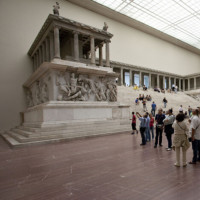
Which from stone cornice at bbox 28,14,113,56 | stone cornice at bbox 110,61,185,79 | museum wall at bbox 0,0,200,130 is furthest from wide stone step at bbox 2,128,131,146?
stone cornice at bbox 110,61,185,79

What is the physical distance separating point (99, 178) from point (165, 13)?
112ft

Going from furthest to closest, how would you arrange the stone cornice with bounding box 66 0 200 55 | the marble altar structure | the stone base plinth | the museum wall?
the stone cornice with bounding box 66 0 200 55 < the museum wall < the marble altar structure < the stone base plinth

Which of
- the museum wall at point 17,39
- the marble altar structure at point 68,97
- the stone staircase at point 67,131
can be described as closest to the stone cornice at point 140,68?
the museum wall at point 17,39

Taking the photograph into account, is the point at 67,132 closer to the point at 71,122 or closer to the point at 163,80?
the point at 71,122

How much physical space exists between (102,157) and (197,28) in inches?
1584

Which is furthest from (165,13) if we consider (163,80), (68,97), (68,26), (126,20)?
(68,97)

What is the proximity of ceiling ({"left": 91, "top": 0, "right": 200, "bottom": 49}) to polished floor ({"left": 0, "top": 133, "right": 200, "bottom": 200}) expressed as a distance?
27.4 m

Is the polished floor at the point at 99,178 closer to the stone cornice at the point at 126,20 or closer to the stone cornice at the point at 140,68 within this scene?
the stone cornice at the point at 140,68

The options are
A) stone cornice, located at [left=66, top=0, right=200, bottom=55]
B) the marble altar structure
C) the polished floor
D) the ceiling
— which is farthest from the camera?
the ceiling

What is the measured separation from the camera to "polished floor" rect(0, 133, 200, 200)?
114 inches

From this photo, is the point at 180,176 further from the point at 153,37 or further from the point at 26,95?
the point at 153,37

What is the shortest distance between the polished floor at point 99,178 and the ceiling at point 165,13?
2745 centimetres

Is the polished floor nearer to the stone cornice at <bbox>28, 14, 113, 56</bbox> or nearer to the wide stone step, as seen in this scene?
the wide stone step

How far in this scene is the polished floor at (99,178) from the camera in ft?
9.53
